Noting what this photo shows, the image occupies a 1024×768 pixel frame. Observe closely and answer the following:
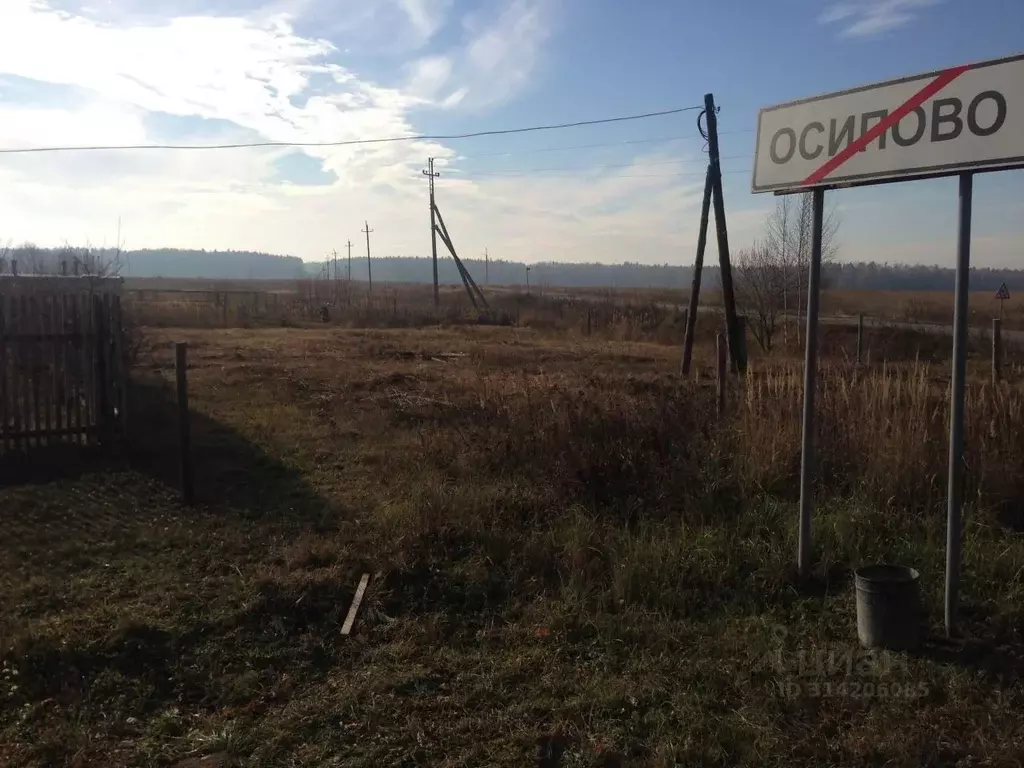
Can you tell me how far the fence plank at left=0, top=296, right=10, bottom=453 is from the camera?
7621 millimetres

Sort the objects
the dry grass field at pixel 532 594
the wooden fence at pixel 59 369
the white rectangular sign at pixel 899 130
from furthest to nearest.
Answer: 1. the wooden fence at pixel 59 369
2. the white rectangular sign at pixel 899 130
3. the dry grass field at pixel 532 594

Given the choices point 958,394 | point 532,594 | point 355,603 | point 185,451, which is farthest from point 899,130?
point 185,451

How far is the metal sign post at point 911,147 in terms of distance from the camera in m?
3.58

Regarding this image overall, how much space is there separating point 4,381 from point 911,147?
808cm

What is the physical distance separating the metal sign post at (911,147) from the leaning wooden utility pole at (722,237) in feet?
32.4

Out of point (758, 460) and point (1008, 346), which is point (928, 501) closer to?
point (758, 460)

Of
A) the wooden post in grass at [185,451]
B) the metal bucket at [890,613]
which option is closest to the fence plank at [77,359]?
the wooden post in grass at [185,451]

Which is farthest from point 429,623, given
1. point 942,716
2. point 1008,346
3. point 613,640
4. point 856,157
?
point 1008,346

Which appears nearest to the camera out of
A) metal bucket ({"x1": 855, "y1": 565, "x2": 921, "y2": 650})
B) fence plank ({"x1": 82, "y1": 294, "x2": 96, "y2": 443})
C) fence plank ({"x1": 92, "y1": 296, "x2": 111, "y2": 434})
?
metal bucket ({"x1": 855, "y1": 565, "x2": 921, "y2": 650})

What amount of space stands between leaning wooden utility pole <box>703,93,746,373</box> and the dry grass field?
6.70 meters

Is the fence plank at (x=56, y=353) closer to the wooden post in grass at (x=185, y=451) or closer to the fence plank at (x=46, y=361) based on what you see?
the fence plank at (x=46, y=361)

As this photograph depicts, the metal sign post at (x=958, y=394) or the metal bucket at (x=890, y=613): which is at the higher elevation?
the metal sign post at (x=958, y=394)

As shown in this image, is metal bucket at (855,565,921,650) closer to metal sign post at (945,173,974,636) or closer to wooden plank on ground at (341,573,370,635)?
metal sign post at (945,173,974,636)

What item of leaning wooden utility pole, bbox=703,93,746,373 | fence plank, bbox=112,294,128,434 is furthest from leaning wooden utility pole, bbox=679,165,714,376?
fence plank, bbox=112,294,128,434
